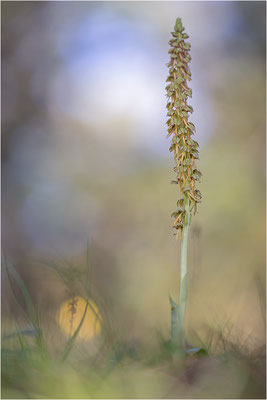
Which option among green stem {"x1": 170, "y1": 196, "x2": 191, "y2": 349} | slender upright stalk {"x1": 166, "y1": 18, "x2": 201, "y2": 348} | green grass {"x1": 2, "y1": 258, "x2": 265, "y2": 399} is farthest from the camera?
slender upright stalk {"x1": 166, "y1": 18, "x2": 201, "y2": 348}

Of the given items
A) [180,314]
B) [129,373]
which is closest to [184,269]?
[180,314]

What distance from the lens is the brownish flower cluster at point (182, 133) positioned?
0.77m

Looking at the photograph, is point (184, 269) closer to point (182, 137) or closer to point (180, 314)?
point (180, 314)

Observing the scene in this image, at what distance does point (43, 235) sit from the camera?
4859 mm

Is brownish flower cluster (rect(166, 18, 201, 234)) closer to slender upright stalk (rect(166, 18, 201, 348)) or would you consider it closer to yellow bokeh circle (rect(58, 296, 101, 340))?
slender upright stalk (rect(166, 18, 201, 348))

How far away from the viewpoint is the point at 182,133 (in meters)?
0.77

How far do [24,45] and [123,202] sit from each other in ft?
8.42

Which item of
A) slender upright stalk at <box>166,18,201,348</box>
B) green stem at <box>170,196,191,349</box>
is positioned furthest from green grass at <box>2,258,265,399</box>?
slender upright stalk at <box>166,18,201,348</box>

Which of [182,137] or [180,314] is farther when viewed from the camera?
[182,137]

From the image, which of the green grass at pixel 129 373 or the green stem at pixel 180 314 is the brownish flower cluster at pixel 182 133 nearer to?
the green stem at pixel 180 314

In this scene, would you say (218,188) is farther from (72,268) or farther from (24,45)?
(72,268)

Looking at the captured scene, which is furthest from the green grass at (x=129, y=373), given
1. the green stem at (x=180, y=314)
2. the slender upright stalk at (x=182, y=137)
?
the slender upright stalk at (x=182, y=137)

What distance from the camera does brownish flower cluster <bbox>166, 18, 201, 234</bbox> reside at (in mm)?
767

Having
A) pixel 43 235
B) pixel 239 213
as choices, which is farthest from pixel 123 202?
pixel 239 213
